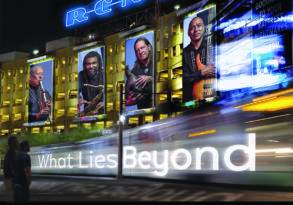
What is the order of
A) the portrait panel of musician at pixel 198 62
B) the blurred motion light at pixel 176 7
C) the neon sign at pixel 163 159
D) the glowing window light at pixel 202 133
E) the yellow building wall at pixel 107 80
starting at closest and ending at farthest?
the neon sign at pixel 163 159 < the glowing window light at pixel 202 133 < the portrait panel of musician at pixel 198 62 < the yellow building wall at pixel 107 80 < the blurred motion light at pixel 176 7

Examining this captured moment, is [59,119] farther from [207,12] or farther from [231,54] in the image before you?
[231,54]

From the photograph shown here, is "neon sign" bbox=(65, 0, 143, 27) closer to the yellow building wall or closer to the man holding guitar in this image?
the yellow building wall

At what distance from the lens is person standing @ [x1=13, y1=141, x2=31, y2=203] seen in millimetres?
10812

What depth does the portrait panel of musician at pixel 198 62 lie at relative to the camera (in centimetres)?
5081

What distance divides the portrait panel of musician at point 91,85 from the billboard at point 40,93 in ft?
29.1

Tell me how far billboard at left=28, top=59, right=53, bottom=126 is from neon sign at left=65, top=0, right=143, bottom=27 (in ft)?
29.4

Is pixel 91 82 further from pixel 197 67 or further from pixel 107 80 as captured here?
pixel 197 67

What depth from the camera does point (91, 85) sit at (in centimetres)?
6844

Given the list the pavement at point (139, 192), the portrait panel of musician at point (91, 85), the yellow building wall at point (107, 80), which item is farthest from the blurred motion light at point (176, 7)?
the pavement at point (139, 192)

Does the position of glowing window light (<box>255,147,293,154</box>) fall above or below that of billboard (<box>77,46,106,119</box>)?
below

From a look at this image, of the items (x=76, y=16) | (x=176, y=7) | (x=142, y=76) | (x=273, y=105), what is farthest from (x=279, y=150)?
(x=76, y=16)

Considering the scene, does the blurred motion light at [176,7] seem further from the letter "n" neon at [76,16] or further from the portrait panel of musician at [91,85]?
the letter "n" neon at [76,16]

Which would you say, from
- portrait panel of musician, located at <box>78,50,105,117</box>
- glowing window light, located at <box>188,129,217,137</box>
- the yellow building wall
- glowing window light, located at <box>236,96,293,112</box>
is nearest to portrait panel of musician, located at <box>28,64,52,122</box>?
the yellow building wall

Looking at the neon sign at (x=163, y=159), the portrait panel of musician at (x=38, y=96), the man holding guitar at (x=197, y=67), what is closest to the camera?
the neon sign at (x=163, y=159)
